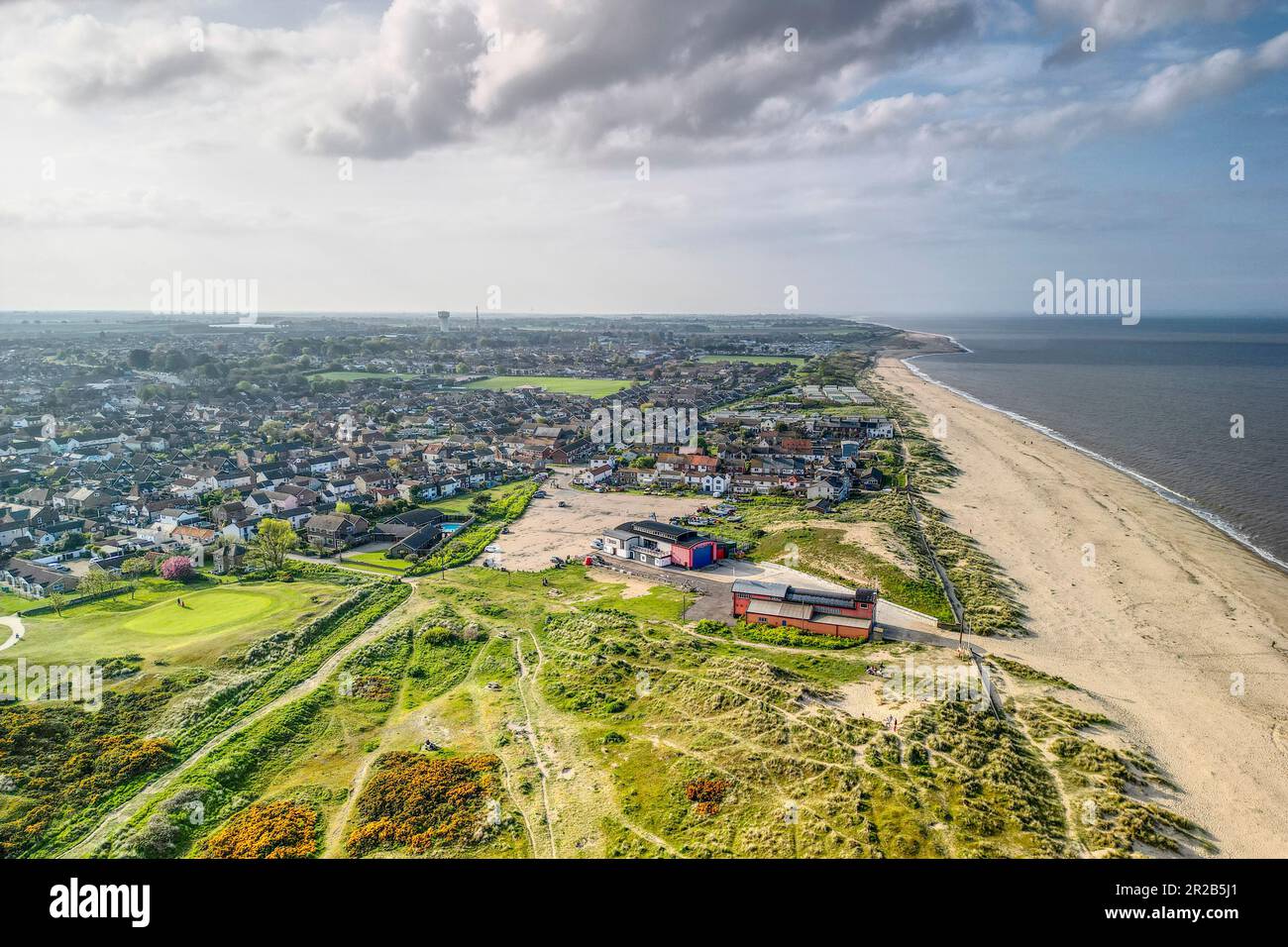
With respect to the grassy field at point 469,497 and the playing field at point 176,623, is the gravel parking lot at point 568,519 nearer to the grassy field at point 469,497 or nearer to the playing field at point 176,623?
the grassy field at point 469,497

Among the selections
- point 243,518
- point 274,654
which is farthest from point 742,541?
point 243,518

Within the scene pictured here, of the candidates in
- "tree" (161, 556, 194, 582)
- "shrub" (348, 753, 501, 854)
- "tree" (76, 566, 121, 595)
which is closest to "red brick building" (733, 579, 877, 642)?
"shrub" (348, 753, 501, 854)

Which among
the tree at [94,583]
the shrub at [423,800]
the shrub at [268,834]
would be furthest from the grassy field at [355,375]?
the shrub at [268,834]

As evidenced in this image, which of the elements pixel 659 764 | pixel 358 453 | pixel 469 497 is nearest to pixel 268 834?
pixel 659 764

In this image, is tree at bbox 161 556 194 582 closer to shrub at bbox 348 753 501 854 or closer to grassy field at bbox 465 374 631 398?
shrub at bbox 348 753 501 854

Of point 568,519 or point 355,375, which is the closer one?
point 568,519

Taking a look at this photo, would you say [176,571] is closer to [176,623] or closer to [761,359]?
[176,623]
